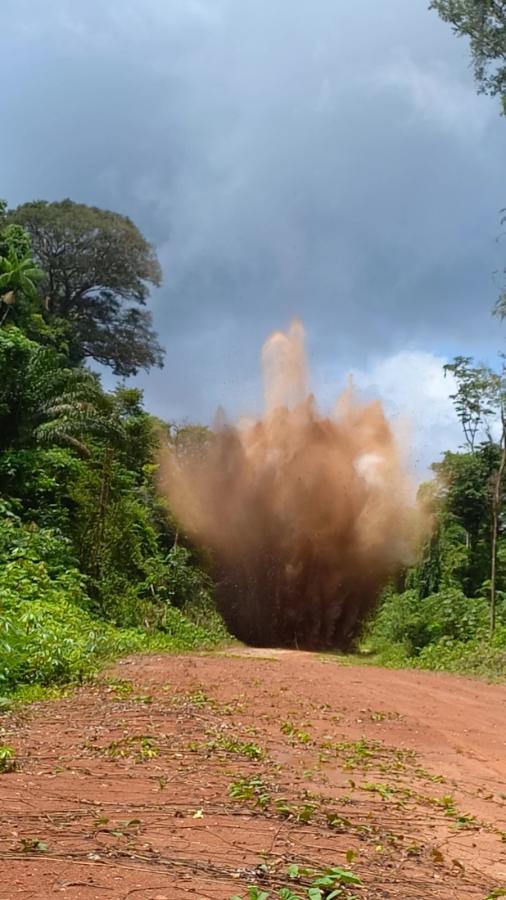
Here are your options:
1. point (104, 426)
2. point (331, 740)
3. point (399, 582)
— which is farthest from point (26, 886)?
point (399, 582)

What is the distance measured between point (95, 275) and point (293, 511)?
72.8 feet

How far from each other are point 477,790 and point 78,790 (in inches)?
97.0

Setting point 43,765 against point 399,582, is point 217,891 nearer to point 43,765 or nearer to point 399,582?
point 43,765

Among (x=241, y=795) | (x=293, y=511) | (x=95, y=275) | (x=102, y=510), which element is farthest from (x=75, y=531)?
(x=95, y=275)

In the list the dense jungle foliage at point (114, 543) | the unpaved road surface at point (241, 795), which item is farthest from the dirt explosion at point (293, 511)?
the unpaved road surface at point (241, 795)

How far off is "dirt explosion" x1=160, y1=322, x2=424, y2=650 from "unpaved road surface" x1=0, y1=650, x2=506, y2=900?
12629 mm

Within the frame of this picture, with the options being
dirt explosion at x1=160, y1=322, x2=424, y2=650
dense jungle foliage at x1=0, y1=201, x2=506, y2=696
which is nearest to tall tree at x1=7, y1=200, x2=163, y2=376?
dense jungle foliage at x1=0, y1=201, x2=506, y2=696

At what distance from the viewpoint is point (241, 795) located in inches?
156

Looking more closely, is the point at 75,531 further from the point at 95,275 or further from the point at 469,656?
the point at 95,275

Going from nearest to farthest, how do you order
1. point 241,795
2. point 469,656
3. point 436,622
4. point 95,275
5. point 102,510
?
1. point 241,795
2. point 469,656
3. point 436,622
4. point 102,510
5. point 95,275

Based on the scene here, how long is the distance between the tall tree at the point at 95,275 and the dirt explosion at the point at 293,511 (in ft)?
56.6

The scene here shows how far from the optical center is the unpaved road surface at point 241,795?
2.83 metres

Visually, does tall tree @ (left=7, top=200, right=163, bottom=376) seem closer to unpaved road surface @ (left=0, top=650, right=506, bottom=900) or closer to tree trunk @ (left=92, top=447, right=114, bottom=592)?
tree trunk @ (left=92, top=447, right=114, bottom=592)

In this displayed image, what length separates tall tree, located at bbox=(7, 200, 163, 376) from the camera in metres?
36.4
